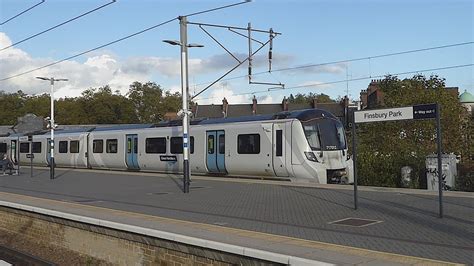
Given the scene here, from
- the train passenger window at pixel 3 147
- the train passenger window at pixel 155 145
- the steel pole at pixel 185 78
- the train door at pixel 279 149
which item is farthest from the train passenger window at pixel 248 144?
the train passenger window at pixel 3 147

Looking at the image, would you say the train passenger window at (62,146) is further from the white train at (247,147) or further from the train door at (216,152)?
the train door at (216,152)

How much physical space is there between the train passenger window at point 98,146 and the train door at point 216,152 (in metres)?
10.5

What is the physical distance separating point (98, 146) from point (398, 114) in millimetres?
24336

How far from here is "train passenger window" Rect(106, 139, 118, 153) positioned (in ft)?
98.9

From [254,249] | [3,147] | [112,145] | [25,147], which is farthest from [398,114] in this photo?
[3,147]

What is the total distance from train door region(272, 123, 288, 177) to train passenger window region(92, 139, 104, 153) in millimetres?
14772

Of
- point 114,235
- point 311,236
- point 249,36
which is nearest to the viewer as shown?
point 311,236

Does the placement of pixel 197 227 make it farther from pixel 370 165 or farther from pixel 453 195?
pixel 370 165

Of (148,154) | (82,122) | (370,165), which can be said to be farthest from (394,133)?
(82,122)

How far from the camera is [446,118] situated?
26.2 metres

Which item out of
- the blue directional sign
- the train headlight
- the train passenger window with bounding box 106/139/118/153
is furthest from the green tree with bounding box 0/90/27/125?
the blue directional sign

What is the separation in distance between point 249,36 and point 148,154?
9427 millimetres

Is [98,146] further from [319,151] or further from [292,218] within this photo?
[292,218]

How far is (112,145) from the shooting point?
3052cm
